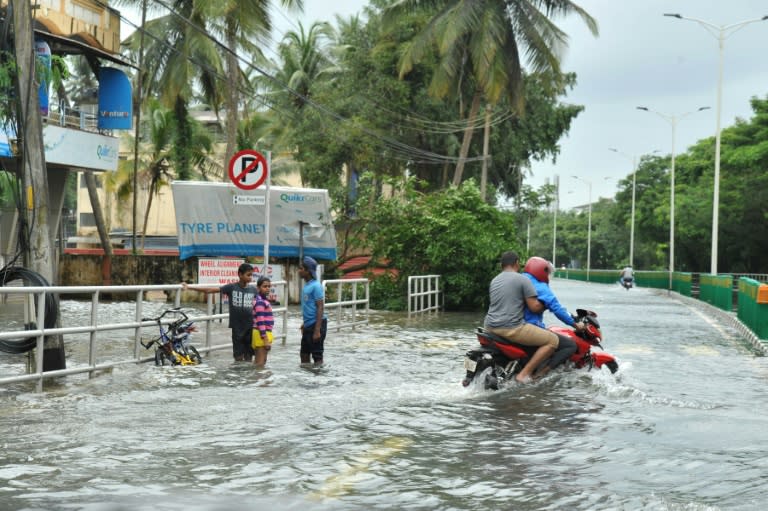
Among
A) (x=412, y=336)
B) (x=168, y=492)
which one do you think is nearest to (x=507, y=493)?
(x=168, y=492)

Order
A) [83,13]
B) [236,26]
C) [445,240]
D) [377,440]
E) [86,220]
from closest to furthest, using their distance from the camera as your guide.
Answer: [377,440] < [83,13] < [445,240] < [236,26] < [86,220]

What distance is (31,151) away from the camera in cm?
1264

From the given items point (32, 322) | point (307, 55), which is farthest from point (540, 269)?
point (307, 55)

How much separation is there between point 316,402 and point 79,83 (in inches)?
2246

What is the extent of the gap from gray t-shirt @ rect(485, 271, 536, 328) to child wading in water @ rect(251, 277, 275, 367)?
123 inches

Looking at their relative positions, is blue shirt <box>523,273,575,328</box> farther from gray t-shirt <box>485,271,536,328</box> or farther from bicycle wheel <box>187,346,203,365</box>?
bicycle wheel <box>187,346,203,365</box>

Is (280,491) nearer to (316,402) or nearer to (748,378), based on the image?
(316,402)

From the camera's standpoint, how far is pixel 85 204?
73.7 m

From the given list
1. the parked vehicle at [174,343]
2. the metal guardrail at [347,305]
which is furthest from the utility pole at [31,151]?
the metal guardrail at [347,305]

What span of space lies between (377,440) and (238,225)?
73.7 ft

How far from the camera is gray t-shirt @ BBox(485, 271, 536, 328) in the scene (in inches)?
456

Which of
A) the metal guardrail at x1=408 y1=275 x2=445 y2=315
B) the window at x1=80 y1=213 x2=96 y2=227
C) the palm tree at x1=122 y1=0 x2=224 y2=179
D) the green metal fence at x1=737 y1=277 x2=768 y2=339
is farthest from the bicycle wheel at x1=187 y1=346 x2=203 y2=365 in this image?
the window at x1=80 y1=213 x2=96 y2=227

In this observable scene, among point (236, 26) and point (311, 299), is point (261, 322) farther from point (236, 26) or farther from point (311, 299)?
point (236, 26)

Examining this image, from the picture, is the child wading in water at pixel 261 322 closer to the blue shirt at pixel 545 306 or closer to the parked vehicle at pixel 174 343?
the parked vehicle at pixel 174 343
